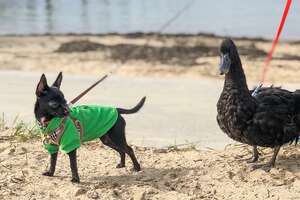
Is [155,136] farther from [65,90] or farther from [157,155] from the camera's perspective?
[65,90]

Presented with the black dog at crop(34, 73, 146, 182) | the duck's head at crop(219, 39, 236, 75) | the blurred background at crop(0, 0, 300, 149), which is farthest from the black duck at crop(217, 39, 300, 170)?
the blurred background at crop(0, 0, 300, 149)

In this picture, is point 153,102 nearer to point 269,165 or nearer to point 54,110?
point 269,165

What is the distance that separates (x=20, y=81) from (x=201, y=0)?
1759 centimetres

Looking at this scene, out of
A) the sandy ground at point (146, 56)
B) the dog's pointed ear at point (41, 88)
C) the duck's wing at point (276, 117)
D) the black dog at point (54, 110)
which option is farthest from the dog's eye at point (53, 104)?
the sandy ground at point (146, 56)

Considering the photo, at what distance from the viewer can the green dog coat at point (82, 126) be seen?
4.80 m

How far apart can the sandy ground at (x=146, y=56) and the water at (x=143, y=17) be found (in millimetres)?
2436

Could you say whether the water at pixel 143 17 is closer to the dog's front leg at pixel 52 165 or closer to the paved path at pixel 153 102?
the paved path at pixel 153 102

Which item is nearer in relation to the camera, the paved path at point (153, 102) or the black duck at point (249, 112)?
the black duck at point (249, 112)

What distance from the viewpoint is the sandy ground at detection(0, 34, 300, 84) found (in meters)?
11.8

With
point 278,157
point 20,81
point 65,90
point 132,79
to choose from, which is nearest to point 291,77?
point 132,79

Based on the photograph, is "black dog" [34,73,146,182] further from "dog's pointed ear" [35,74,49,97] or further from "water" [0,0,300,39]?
"water" [0,0,300,39]

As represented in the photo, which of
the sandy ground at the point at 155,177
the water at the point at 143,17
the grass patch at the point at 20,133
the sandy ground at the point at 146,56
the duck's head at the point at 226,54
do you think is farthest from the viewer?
the water at the point at 143,17

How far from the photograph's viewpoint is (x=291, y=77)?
11.2m

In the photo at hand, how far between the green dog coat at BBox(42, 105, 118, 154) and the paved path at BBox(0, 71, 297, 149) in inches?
72.9
